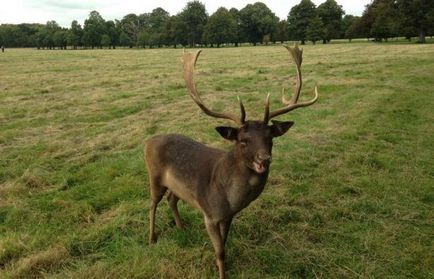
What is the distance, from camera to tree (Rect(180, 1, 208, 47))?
94750mm

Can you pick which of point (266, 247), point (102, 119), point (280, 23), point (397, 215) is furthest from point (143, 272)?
point (280, 23)

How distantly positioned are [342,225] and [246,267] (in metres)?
1.77

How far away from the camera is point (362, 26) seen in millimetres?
77438

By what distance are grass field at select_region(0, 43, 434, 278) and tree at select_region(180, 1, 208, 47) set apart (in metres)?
82.6

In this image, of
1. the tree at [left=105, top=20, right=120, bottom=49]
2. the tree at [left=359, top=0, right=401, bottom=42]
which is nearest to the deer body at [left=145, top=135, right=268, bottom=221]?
the tree at [left=359, top=0, right=401, bottom=42]

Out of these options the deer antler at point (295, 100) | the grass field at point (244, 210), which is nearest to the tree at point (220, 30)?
the grass field at point (244, 210)

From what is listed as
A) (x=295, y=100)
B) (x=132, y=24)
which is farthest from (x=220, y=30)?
(x=295, y=100)

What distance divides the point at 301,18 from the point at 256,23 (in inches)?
573

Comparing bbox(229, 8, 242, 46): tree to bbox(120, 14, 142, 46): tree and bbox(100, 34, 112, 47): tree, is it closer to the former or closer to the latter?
bbox(120, 14, 142, 46): tree

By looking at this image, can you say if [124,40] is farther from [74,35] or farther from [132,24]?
[132,24]

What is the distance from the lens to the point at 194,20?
322 ft

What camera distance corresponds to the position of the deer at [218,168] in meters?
4.49

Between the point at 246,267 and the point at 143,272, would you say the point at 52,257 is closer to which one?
the point at 143,272

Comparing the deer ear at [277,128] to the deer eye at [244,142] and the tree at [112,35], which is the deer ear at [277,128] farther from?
the tree at [112,35]
